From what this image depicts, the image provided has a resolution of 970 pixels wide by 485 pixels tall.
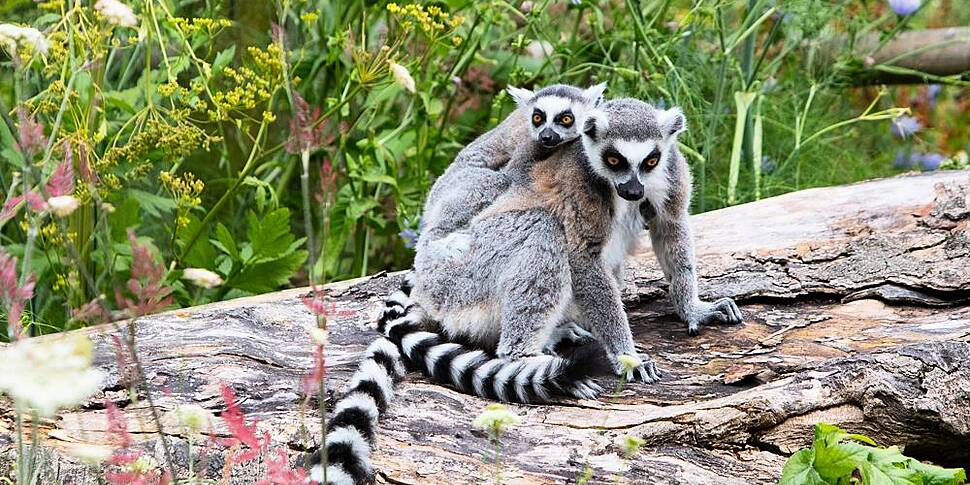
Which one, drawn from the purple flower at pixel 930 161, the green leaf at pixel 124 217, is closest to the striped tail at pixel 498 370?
the green leaf at pixel 124 217

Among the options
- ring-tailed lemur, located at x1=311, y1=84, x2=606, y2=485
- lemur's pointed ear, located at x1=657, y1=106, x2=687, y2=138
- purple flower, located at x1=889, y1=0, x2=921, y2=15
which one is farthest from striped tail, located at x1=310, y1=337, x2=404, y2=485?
purple flower, located at x1=889, y1=0, x2=921, y2=15

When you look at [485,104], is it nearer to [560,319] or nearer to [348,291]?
[348,291]

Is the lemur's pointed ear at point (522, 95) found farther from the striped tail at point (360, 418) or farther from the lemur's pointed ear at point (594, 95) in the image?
the striped tail at point (360, 418)

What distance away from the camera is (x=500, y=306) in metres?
3.46

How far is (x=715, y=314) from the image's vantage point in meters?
3.75

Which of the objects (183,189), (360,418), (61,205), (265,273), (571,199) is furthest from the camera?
(265,273)

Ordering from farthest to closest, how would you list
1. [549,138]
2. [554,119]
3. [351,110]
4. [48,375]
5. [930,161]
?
[930,161]
[351,110]
[554,119]
[549,138]
[48,375]

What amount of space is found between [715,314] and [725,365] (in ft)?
1.20

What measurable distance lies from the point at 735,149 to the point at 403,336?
2330 millimetres

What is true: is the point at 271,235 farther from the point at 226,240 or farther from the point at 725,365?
the point at 725,365

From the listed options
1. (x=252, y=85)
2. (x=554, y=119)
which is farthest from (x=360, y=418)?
(x=554, y=119)

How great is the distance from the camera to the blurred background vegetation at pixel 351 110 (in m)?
3.99

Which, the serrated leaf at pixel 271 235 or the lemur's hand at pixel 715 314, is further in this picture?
the serrated leaf at pixel 271 235

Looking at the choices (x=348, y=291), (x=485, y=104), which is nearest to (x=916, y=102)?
(x=485, y=104)
